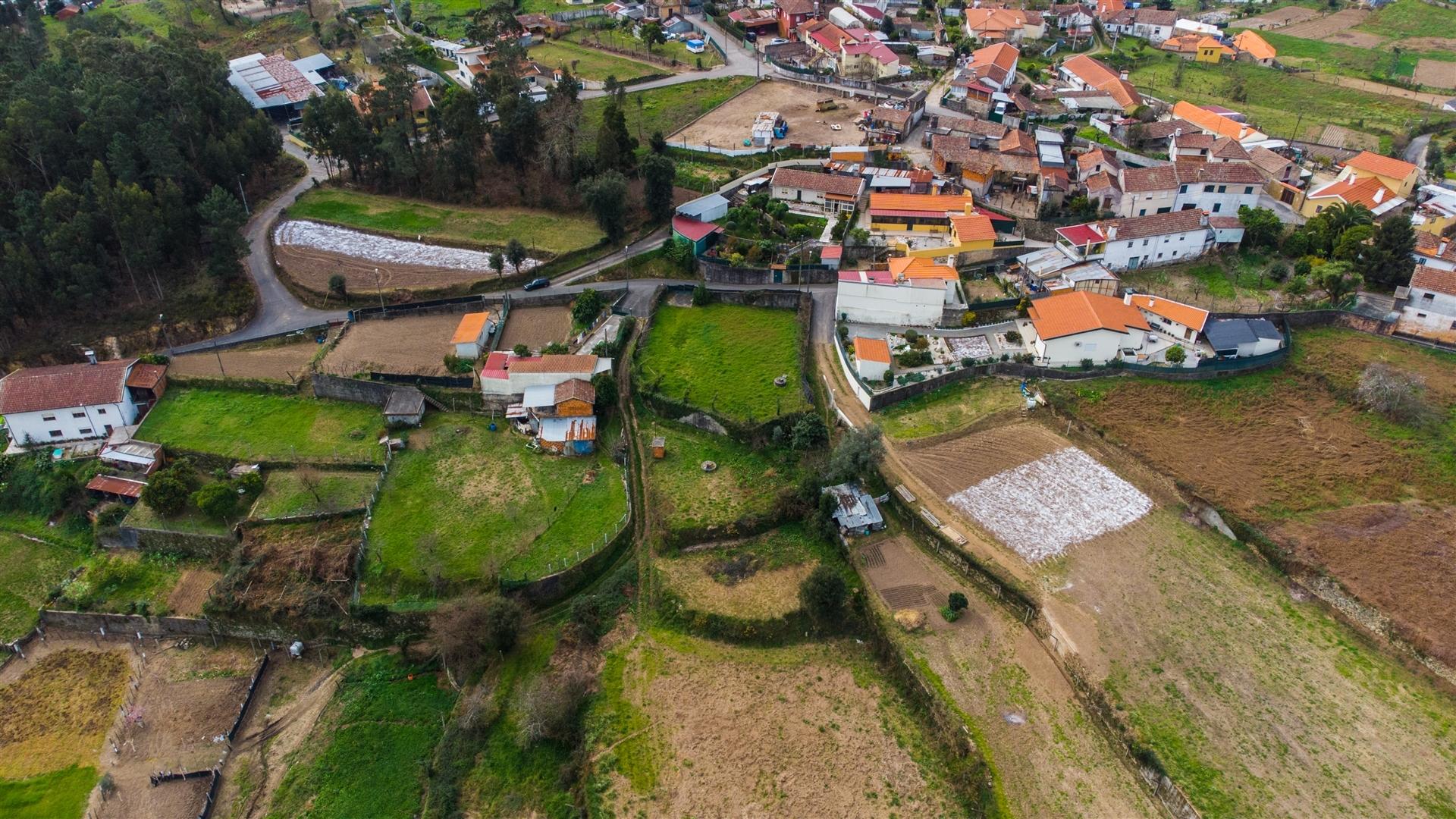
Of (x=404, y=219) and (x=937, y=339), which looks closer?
(x=937, y=339)

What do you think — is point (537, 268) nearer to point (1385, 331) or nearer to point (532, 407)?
point (532, 407)

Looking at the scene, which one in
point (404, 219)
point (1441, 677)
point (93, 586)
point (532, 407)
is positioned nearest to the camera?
point (1441, 677)

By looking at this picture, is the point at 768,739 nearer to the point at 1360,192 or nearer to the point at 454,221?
the point at 454,221

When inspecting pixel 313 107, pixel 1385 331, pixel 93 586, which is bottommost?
pixel 93 586

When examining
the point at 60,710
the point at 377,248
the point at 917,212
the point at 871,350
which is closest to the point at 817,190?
the point at 917,212

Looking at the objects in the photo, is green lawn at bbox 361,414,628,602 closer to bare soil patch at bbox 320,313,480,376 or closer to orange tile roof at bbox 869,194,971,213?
bare soil patch at bbox 320,313,480,376

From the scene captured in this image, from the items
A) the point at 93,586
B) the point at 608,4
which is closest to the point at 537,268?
the point at 93,586

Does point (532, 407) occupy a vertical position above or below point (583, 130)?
below
